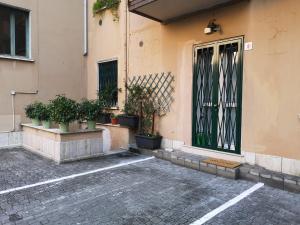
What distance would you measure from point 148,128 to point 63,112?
2.29 m

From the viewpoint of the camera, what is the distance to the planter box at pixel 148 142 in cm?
635

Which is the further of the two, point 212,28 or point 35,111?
point 35,111

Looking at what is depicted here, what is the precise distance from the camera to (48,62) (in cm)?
827

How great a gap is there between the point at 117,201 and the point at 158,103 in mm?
3461

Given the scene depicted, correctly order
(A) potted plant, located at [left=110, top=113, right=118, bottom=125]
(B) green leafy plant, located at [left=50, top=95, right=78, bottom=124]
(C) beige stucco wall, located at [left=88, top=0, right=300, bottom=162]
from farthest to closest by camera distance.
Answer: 1. (A) potted plant, located at [left=110, top=113, right=118, bottom=125]
2. (B) green leafy plant, located at [left=50, top=95, right=78, bottom=124]
3. (C) beige stucco wall, located at [left=88, top=0, right=300, bottom=162]

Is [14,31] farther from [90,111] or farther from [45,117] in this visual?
[90,111]

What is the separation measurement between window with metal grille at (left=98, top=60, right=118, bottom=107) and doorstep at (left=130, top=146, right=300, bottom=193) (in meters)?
3.00

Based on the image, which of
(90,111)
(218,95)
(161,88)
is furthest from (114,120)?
(218,95)

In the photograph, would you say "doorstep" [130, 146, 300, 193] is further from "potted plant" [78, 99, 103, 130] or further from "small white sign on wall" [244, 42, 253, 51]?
"small white sign on wall" [244, 42, 253, 51]

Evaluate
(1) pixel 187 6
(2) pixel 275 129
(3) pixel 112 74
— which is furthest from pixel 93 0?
(2) pixel 275 129

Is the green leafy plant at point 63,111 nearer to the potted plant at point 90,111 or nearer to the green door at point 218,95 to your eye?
the potted plant at point 90,111

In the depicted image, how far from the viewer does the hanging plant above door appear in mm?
7902

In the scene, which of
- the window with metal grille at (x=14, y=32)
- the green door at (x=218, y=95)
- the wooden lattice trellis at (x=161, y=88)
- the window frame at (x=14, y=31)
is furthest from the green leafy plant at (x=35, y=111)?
the green door at (x=218, y=95)

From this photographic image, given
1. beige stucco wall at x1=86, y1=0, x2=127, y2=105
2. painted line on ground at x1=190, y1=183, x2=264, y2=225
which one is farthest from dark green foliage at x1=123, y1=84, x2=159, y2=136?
painted line on ground at x1=190, y1=183, x2=264, y2=225
